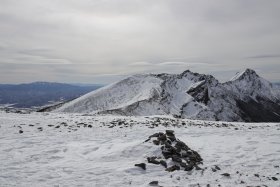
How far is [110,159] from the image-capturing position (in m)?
18.2

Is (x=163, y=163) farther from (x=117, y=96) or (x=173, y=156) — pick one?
(x=117, y=96)

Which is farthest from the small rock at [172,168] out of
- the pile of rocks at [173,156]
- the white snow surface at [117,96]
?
the white snow surface at [117,96]

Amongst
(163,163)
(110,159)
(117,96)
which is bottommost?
(110,159)

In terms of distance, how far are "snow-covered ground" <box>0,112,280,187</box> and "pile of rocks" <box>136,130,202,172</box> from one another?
420 millimetres

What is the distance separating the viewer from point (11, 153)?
1850cm

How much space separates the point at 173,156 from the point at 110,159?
12.0 ft

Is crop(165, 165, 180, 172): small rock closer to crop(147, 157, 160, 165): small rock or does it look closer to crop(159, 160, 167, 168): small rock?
crop(159, 160, 167, 168): small rock

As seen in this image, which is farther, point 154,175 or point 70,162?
point 70,162

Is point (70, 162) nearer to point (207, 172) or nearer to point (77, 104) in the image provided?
point (207, 172)

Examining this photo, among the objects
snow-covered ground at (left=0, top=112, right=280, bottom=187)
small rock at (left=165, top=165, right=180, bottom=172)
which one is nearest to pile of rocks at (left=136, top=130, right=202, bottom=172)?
small rock at (left=165, top=165, right=180, bottom=172)

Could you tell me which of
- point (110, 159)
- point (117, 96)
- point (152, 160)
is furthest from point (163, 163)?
point (117, 96)

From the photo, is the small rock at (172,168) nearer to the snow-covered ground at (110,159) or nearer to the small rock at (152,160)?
the snow-covered ground at (110,159)

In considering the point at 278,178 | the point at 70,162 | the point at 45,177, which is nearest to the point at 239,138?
the point at 278,178

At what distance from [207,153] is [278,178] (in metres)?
5.76
